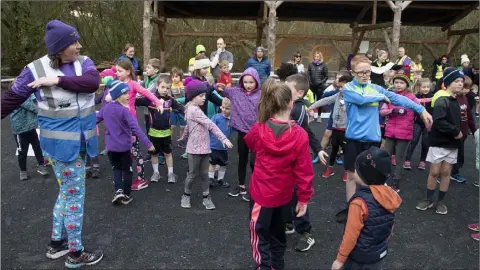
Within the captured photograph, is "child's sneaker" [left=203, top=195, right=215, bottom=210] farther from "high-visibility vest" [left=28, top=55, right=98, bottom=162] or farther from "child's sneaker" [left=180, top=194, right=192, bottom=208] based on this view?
"high-visibility vest" [left=28, top=55, right=98, bottom=162]

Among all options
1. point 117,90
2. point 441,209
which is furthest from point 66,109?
point 441,209

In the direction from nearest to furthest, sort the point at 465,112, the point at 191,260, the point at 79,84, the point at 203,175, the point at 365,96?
the point at 79,84 < the point at 191,260 < the point at 365,96 < the point at 203,175 < the point at 465,112

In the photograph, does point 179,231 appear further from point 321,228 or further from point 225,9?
point 225,9

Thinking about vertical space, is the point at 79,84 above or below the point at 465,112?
above

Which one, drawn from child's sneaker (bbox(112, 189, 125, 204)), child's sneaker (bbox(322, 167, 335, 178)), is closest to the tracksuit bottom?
child's sneaker (bbox(112, 189, 125, 204))

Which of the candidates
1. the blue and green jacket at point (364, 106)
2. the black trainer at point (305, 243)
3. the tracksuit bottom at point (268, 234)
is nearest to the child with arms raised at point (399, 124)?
the blue and green jacket at point (364, 106)

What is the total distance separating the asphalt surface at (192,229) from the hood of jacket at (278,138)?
48.3 inches

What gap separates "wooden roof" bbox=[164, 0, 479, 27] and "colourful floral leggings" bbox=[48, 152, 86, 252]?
1141cm

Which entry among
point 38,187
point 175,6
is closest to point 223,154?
point 38,187

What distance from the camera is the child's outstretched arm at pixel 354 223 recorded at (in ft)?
7.93

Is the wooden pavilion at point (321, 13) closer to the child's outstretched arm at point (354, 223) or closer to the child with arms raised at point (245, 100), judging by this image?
the child with arms raised at point (245, 100)

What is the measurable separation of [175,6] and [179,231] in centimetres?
1139

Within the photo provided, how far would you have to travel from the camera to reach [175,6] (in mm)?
13758

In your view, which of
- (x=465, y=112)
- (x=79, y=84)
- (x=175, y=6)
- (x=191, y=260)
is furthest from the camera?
(x=175, y=6)
